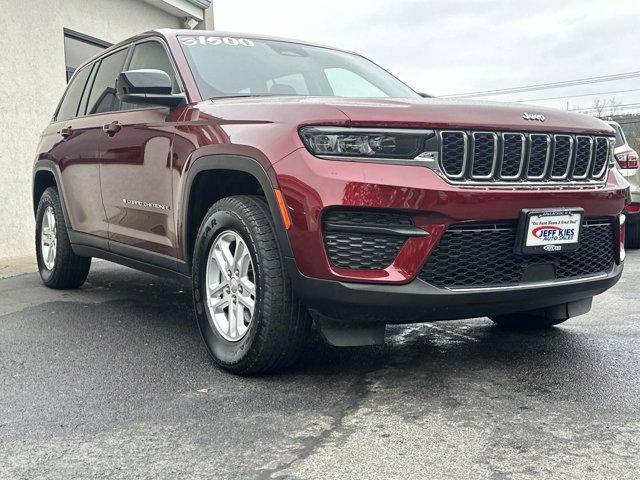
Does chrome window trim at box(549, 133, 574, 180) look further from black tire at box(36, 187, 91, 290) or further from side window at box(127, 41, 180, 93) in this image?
black tire at box(36, 187, 91, 290)

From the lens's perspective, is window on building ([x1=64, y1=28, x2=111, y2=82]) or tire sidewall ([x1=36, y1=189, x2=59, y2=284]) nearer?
tire sidewall ([x1=36, y1=189, x2=59, y2=284])

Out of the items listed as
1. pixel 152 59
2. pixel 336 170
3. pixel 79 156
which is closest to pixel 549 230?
pixel 336 170

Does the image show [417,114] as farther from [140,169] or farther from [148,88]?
[140,169]

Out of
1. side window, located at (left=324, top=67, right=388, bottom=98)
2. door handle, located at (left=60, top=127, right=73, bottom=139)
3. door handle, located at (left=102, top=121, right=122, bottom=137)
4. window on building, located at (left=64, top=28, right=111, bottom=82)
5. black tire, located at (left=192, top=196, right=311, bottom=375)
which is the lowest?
black tire, located at (left=192, top=196, right=311, bottom=375)

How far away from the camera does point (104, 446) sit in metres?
2.61

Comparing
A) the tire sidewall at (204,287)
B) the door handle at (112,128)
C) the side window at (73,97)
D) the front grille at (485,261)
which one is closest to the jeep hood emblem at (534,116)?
the front grille at (485,261)

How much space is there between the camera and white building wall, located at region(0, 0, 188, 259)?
8328mm

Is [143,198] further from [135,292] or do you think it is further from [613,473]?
[613,473]

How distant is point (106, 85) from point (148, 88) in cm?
152

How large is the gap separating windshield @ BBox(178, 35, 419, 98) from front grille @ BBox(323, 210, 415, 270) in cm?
135

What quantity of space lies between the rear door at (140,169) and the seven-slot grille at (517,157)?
1.65 meters

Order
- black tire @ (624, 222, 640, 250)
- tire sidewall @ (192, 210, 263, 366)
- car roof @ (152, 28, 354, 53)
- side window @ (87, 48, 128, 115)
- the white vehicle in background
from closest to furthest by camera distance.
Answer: tire sidewall @ (192, 210, 263, 366) < car roof @ (152, 28, 354, 53) < side window @ (87, 48, 128, 115) < the white vehicle in background < black tire @ (624, 222, 640, 250)

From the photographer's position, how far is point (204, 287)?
12.0 feet

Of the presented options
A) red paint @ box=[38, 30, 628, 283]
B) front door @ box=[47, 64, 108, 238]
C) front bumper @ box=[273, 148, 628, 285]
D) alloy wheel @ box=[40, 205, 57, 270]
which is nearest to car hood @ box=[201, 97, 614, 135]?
red paint @ box=[38, 30, 628, 283]
